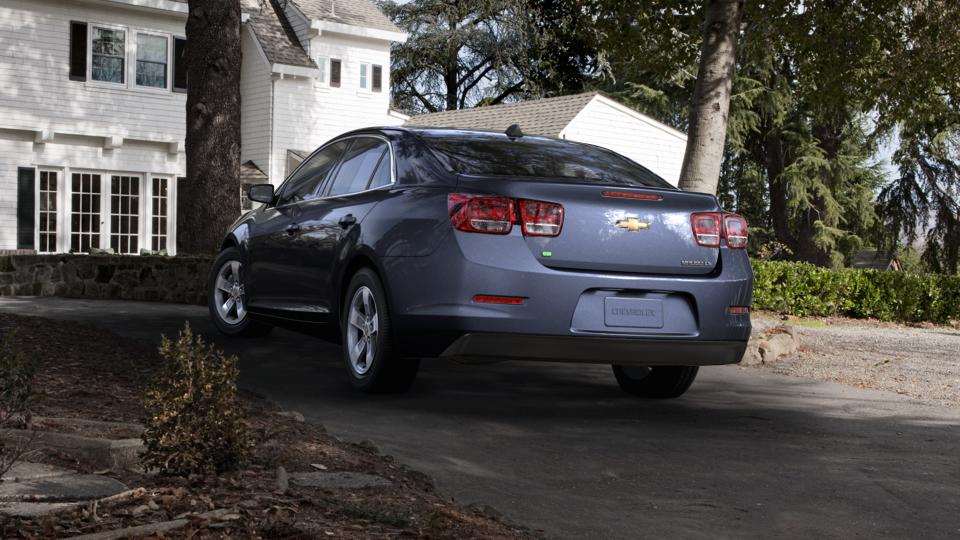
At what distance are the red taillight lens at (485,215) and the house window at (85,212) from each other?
2046 cm

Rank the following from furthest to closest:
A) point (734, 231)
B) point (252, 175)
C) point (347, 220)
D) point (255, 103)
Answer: point (255, 103)
point (252, 175)
point (347, 220)
point (734, 231)

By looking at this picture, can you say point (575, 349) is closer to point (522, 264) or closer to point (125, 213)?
point (522, 264)

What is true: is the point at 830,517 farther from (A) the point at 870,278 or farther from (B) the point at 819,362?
(A) the point at 870,278

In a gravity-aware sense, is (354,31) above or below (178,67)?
above

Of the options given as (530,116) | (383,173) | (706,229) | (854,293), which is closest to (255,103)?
(530,116)

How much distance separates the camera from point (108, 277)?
51.2 ft

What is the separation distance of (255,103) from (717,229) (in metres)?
25.1

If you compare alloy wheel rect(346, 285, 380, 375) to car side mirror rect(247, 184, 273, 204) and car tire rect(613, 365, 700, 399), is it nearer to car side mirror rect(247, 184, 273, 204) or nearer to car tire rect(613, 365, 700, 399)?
car tire rect(613, 365, 700, 399)

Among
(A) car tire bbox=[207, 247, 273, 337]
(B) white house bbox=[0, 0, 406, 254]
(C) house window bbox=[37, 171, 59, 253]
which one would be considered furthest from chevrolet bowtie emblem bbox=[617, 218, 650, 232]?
(C) house window bbox=[37, 171, 59, 253]

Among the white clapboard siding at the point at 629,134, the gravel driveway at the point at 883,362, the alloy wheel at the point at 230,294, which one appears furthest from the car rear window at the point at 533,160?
the white clapboard siding at the point at 629,134

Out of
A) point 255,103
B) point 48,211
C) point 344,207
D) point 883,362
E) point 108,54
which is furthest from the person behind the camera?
point 255,103

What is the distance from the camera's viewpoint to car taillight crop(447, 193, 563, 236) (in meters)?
6.54

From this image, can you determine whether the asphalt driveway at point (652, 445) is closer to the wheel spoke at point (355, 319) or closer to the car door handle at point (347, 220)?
the wheel spoke at point (355, 319)

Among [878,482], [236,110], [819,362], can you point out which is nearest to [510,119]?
[236,110]
